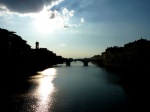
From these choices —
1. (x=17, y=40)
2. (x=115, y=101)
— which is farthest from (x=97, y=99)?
(x=17, y=40)

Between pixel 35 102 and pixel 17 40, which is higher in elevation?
pixel 17 40

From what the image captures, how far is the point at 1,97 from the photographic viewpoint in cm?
4225

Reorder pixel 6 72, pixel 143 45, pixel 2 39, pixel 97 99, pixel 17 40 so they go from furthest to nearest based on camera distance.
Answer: pixel 143 45
pixel 17 40
pixel 2 39
pixel 6 72
pixel 97 99

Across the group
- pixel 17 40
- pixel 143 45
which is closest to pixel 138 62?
pixel 143 45

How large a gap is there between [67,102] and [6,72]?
39979mm

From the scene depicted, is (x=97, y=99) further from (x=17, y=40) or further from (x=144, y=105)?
(x=17, y=40)

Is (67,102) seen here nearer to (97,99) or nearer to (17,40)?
(97,99)

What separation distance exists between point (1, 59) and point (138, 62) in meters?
70.1

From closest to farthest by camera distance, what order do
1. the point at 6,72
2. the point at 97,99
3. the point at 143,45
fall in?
the point at 97,99
the point at 6,72
the point at 143,45

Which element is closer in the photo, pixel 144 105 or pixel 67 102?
pixel 144 105

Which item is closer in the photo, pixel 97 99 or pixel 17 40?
pixel 97 99

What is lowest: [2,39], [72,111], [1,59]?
[72,111]

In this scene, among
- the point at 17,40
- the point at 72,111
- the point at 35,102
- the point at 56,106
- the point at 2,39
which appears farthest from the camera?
the point at 17,40

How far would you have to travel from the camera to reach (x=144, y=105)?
3731 cm
